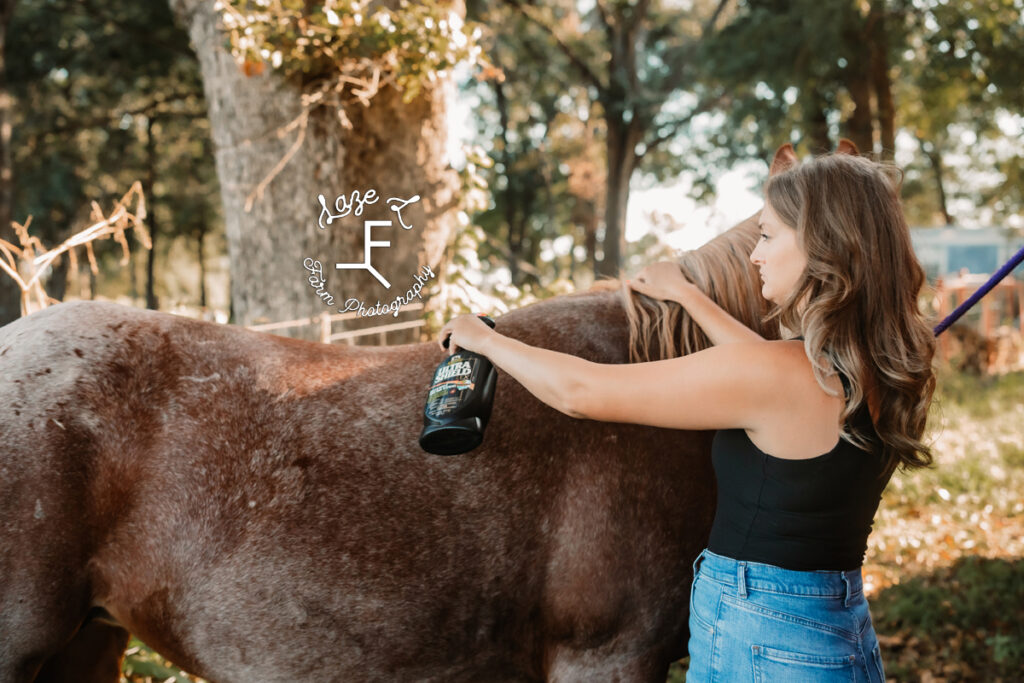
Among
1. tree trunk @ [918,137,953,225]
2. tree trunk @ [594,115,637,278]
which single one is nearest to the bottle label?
tree trunk @ [594,115,637,278]

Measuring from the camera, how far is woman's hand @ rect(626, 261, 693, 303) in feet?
8.25

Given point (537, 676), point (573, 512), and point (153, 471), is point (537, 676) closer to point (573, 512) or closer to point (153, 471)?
point (573, 512)

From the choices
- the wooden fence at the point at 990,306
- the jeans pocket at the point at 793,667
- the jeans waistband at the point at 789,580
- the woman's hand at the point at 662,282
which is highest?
the woman's hand at the point at 662,282

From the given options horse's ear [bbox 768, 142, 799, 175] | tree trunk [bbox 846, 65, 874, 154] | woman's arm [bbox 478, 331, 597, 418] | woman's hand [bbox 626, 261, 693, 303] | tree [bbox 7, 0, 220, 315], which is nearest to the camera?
woman's arm [bbox 478, 331, 597, 418]

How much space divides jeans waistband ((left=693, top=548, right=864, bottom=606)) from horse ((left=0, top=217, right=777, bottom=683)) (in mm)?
478

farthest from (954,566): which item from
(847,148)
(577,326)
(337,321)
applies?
(337,321)

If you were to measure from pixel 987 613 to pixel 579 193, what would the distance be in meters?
21.2

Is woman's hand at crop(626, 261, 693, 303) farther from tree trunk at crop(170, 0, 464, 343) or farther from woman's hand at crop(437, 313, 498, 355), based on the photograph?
tree trunk at crop(170, 0, 464, 343)

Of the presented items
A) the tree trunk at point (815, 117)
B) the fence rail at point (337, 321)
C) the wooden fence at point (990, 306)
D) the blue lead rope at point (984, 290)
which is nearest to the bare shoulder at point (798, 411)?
the blue lead rope at point (984, 290)

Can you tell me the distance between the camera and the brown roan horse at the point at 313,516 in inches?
83.2

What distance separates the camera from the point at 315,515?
2182 mm

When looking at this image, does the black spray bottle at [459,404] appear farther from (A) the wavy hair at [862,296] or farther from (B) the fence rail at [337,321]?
(B) the fence rail at [337,321]

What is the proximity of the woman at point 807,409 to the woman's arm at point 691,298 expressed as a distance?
0.36 meters

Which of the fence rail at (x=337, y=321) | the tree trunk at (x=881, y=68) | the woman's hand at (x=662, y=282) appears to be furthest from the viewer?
the tree trunk at (x=881, y=68)
